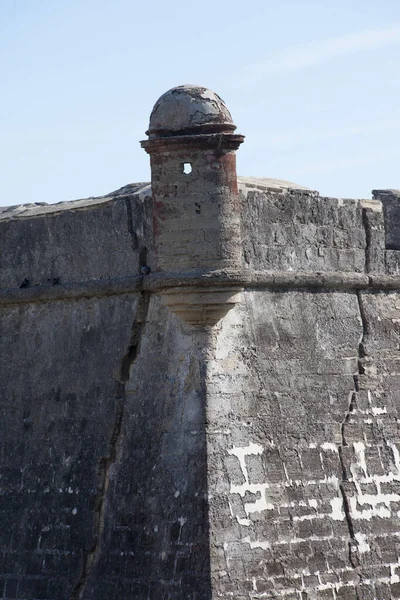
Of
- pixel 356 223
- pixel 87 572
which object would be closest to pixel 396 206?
pixel 356 223

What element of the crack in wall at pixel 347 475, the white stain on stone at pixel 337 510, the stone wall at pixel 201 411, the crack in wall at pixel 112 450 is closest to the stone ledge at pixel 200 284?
the stone wall at pixel 201 411

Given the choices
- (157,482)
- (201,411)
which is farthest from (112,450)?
(201,411)

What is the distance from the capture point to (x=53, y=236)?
49.1ft

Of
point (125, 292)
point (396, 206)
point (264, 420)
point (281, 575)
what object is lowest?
point (281, 575)

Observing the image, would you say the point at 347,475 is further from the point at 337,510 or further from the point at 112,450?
the point at 112,450

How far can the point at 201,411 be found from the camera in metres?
13.5

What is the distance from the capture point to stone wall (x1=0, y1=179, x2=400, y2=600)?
44.4 ft

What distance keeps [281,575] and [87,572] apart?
1.39 meters

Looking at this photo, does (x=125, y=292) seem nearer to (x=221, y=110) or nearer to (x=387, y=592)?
(x=221, y=110)

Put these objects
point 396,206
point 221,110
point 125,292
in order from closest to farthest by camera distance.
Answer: point 221,110, point 125,292, point 396,206

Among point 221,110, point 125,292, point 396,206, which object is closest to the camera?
point 221,110

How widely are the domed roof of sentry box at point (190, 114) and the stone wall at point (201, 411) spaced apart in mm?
879

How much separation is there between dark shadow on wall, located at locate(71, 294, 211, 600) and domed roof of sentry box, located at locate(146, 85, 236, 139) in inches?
53.3

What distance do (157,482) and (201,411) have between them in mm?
594
